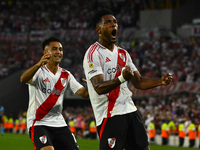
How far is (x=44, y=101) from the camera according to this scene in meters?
6.96

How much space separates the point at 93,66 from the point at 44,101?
2121mm

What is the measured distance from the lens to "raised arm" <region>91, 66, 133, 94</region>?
463 cm

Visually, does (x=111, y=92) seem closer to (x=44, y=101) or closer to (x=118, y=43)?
(x=44, y=101)

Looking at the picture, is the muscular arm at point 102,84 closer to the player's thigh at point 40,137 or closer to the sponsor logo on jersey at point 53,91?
the player's thigh at point 40,137

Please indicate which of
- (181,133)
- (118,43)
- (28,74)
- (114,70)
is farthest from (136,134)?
(118,43)

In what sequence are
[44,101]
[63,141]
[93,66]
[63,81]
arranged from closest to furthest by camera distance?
1. [93,66]
2. [63,141]
3. [44,101]
4. [63,81]

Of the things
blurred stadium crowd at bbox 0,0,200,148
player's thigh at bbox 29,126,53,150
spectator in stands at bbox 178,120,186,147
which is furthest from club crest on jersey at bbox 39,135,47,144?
spectator in stands at bbox 178,120,186,147

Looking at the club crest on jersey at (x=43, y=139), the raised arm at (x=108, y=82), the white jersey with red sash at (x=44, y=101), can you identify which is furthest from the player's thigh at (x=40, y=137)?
the raised arm at (x=108, y=82)

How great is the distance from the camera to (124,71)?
462cm

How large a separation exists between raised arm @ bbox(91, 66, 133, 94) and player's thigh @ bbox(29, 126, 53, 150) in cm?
202

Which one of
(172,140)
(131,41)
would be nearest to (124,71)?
(172,140)

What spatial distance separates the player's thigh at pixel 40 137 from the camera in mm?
6596

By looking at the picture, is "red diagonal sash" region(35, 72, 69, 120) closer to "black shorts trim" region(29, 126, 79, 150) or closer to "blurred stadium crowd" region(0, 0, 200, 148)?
"black shorts trim" region(29, 126, 79, 150)

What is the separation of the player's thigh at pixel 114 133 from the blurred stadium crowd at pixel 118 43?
13311 millimetres
